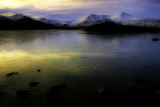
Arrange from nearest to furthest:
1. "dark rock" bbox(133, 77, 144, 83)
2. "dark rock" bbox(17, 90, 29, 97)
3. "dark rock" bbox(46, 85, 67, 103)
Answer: "dark rock" bbox(46, 85, 67, 103), "dark rock" bbox(17, 90, 29, 97), "dark rock" bbox(133, 77, 144, 83)

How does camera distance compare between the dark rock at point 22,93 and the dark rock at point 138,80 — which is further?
the dark rock at point 138,80

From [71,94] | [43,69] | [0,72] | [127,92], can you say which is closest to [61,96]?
[71,94]

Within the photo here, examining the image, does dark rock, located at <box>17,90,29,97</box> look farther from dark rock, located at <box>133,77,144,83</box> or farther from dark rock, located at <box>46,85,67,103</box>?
dark rock, located at <box>133,77,144,83</box>

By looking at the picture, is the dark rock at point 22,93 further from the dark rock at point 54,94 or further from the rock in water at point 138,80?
the rock in water at point 138,80

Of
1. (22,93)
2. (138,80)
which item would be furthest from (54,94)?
(138,80)

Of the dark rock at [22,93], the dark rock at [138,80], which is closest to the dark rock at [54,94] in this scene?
the dark rock at [22,93]

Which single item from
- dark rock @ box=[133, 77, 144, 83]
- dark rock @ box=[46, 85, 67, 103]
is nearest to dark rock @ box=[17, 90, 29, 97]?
dark rock @ box=[46, 85, 67, 103]

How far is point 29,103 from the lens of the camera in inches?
453

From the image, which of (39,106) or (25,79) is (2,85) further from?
(39,106)

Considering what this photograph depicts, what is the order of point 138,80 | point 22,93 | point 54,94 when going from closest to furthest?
point 54,94
point 22,93
point 138,80

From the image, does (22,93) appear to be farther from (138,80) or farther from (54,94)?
(138,80)

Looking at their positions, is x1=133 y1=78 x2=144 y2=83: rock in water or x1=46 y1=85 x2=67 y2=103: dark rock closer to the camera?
x1=46 y1=85 x2=67 y2=103: dark rock

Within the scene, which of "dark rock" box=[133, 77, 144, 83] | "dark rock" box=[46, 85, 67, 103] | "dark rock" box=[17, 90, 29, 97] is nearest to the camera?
"dark rock" box=[46, 85, 67, 103]

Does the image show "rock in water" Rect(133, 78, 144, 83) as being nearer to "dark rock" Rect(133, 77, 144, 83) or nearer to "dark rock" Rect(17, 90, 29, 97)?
"dark rock" Rect(133, 77, 144, 83)
